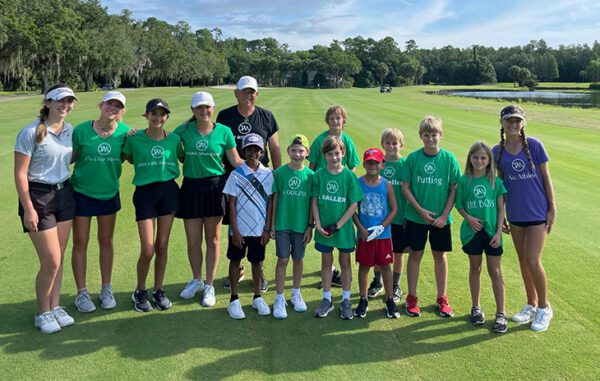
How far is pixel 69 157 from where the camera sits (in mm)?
4543

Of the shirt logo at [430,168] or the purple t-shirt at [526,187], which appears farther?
the shirt logo at [430,168]

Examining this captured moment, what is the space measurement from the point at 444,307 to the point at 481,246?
783 millimetres

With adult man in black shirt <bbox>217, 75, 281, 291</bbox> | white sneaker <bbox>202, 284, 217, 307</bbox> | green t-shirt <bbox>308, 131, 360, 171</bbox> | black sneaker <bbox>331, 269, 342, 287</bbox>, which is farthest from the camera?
black sneaker <bbox>331, 269, 342, 287</bbox>

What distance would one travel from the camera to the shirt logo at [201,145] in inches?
196

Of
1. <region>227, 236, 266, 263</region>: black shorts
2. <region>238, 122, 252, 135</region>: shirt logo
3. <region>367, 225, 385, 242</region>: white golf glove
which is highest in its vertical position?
<region>238, 122, 252, 135</region>: shirt logo

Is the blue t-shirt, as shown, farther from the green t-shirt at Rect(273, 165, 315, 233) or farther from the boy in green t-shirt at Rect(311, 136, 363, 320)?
the green t-shirt at Rect(273, 165, 315, 233)

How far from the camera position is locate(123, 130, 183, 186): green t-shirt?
15.9 ft

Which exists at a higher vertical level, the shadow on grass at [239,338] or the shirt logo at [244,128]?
the shirt logo at [244,128]

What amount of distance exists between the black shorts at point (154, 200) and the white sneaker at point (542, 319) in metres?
3.99

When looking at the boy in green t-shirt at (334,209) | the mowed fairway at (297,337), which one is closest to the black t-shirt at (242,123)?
the boy in green t-shirt at (334,209)

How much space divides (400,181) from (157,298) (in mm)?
3031

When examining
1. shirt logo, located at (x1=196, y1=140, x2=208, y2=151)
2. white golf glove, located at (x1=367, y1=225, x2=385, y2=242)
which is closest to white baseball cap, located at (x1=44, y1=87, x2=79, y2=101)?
shirt logo, located at (x1=196, y1=140, x2=208, y2=151)

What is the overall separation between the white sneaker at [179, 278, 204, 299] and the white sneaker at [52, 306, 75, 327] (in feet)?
3.86

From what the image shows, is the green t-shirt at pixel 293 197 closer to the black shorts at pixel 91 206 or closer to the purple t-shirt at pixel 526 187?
the black shorts at pixel 91 206
